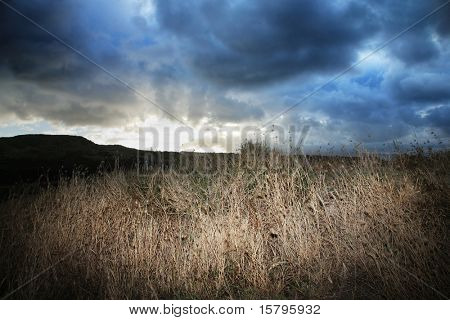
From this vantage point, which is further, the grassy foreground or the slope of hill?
the slope of hill

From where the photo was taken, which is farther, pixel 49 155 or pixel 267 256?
pixel 49 155

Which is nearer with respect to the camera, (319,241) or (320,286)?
(320,286)

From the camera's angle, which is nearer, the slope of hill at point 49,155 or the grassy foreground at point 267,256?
the grassy foreground at point 267,256

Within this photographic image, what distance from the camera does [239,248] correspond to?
5.33 meters

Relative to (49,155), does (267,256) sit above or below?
below

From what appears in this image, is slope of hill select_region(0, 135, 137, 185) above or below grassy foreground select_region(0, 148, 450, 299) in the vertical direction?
above

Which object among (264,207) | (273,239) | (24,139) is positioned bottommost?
(273,239)

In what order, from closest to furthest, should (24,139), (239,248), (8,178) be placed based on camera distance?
1. (239,248)
2. (8,178)
3. (24,139)

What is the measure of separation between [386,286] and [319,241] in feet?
3.91

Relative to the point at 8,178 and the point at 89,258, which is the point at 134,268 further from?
the point at 8,178

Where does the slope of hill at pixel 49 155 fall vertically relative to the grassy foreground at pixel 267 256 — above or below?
above

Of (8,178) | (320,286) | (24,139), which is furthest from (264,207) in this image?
(24,139)
